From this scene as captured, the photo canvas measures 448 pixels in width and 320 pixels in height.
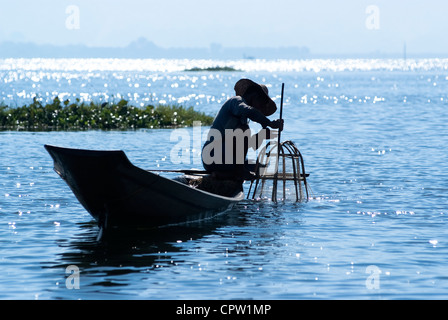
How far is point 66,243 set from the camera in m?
14.0

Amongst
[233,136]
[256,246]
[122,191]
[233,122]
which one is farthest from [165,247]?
[233,122]

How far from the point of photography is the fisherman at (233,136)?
1562 centimetres

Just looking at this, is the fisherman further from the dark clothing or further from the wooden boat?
the wooden boat

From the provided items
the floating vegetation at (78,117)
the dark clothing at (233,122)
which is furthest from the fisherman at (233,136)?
the floating vegetation at (78,117)

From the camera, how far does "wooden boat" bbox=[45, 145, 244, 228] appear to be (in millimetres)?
12984

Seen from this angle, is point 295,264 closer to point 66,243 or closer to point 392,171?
point 66,243

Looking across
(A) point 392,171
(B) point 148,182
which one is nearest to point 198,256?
(B) point 148,182

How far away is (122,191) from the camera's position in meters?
13.4

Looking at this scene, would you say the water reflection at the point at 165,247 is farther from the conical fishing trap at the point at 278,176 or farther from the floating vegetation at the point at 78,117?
the floating vegetation at the point at 78,117

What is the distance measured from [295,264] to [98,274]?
2.78m

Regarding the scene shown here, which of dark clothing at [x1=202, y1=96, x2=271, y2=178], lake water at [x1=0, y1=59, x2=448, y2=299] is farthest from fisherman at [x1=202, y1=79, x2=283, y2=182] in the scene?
lake water at [x1=0, y1=59, x2=448, y2=299]

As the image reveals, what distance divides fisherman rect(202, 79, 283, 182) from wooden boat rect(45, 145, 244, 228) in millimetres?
1007

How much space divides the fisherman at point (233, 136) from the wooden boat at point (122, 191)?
1.01 m

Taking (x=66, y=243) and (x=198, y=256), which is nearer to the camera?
(x=198, y=256)
